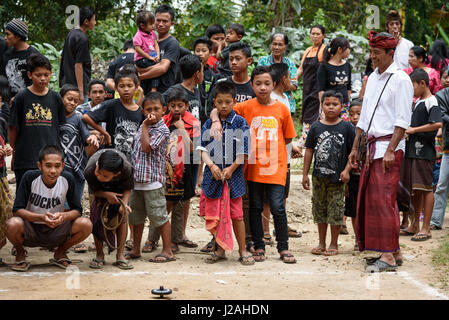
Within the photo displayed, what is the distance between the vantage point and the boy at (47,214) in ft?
18.2

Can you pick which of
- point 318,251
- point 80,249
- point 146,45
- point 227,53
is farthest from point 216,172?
point 227,53

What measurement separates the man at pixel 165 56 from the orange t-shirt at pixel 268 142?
144 centimetres

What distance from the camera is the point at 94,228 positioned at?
588 cm

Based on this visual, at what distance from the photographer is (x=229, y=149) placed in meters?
6.07

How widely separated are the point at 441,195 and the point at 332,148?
7.68 feet

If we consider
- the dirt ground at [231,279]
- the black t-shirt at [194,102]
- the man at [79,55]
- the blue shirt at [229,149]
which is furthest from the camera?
the man at [79,55]

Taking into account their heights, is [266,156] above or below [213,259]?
above

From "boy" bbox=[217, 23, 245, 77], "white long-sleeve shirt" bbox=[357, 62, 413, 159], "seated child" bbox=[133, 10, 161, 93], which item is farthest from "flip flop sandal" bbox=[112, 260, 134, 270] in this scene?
"boy" bbox=[217, 23, 245, 77]

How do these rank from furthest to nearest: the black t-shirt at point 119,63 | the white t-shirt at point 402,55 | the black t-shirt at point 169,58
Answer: the white t-shirt at point 402,55 < the black t-shirt at point 119,63 < the black t-shirt at point 169,58

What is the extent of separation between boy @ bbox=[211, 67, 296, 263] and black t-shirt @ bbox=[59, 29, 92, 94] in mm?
2459

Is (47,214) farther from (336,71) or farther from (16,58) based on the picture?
(336,71)

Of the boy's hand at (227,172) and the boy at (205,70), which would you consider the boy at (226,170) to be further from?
the boy at (205,70)

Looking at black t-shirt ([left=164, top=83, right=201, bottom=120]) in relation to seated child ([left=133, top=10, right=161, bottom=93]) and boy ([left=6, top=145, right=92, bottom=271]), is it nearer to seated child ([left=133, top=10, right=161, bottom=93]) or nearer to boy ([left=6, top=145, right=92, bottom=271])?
seated child ([left=133, top=10, right=161, bottom=93])

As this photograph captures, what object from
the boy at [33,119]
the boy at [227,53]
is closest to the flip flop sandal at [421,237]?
the boy at [227,53]
